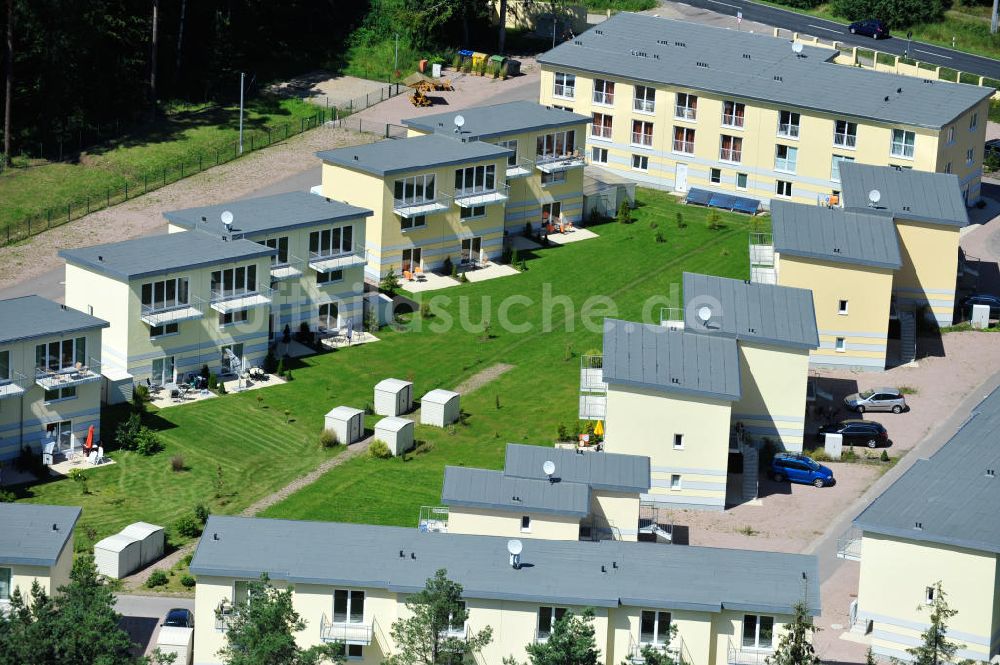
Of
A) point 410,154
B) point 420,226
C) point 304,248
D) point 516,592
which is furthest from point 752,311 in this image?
point 516,592

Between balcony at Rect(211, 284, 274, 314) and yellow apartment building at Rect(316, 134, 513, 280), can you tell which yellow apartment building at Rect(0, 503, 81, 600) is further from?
yellow apartment building at Rect(316, 134, 513, 280)

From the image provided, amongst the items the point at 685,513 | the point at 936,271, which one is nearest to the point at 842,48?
the point at 936,271

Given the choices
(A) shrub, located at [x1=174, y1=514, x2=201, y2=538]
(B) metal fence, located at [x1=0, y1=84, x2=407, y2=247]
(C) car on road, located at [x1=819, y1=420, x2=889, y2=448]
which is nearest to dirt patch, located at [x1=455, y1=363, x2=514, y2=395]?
(C) car on road, located at [x1=819, y1=420, x2=889, y2=448]

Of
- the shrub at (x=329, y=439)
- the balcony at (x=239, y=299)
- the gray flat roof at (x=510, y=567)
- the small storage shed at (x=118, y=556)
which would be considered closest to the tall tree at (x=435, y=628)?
the gray flat roof at (x=510, y=567)

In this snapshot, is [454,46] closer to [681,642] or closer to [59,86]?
[59,86]

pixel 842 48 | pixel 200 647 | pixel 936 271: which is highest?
pixel 842 48

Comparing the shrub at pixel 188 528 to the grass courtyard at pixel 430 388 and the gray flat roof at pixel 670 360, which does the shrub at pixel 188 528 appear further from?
the gray flat roof at pixel 670 360

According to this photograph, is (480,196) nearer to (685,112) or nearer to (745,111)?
(685,112)
